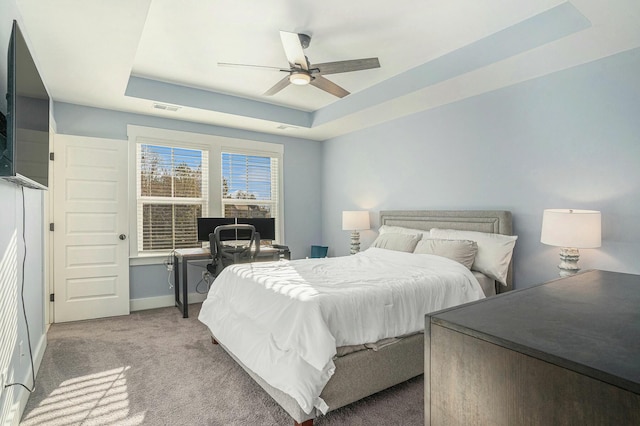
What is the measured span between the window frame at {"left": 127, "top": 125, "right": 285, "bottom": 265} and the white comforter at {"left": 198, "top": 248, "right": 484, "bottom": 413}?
182cm

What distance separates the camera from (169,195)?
4555 millimetres

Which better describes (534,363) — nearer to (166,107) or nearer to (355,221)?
(355,221)

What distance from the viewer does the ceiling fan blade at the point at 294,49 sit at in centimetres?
242

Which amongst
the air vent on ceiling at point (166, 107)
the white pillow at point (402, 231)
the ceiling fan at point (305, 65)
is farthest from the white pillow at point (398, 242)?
the air vent on ceiling at point (166, 107)

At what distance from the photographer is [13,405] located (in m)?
1.83

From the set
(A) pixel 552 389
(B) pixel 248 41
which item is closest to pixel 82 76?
(B) pixel 248 41

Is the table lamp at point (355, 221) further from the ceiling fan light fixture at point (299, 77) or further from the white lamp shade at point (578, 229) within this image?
the white lamp shade at point (578, 229)

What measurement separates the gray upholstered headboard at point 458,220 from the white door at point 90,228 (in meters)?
3.33

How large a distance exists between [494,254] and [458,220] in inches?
25.1

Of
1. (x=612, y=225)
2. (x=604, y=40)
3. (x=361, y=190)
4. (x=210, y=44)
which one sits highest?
(x=210, y=44)

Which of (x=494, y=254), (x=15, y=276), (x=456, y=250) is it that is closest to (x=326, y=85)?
(x=456, y=250)

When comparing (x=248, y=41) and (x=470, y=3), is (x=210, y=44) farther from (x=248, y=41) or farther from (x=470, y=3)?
(x=470, y=3)

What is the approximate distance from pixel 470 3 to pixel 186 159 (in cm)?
376

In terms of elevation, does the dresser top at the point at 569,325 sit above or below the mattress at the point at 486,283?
above
